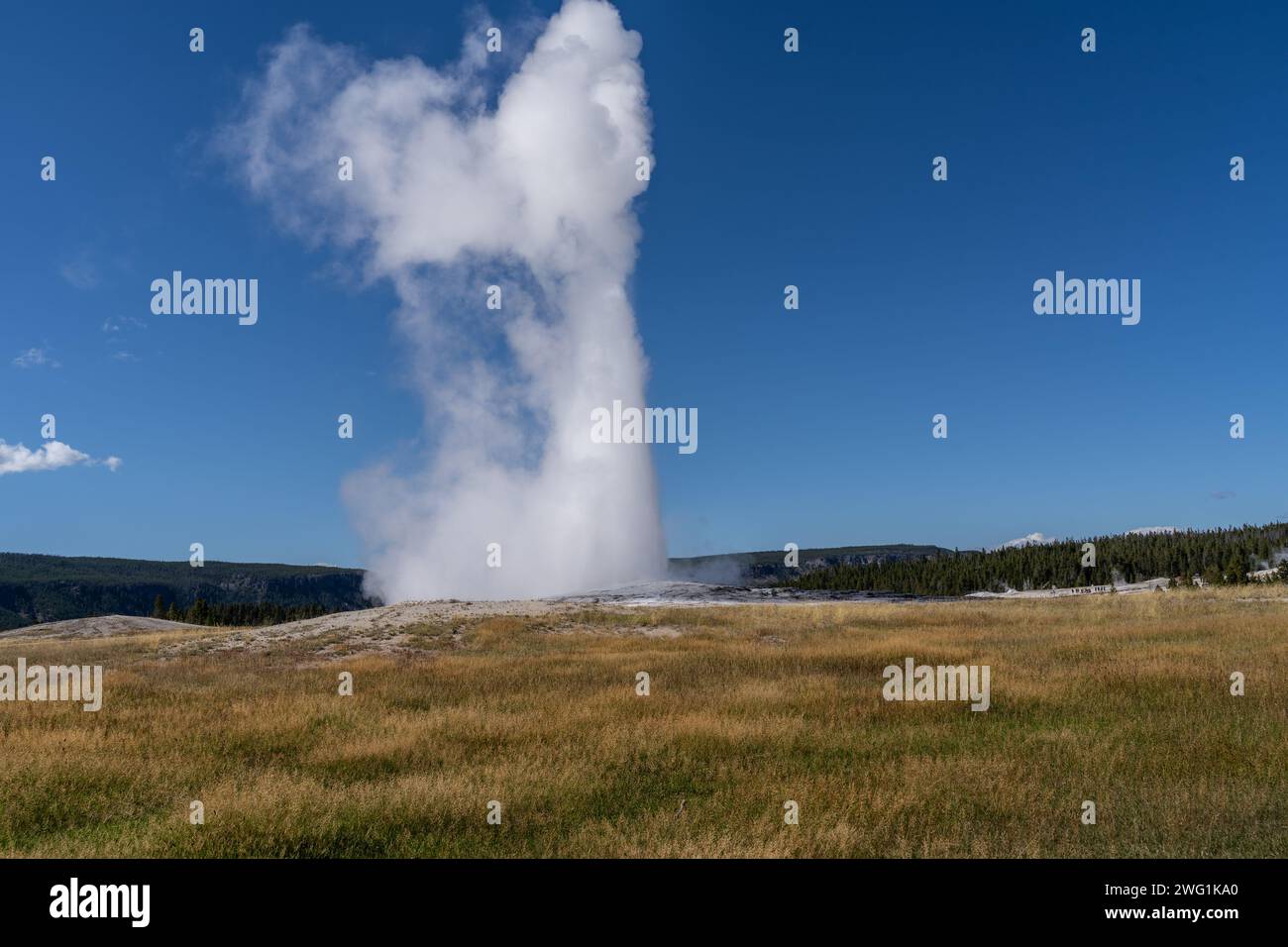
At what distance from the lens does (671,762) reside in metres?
10.5

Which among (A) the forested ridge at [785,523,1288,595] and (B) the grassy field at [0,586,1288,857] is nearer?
(B) the grassy field at [0,586,1288,857]

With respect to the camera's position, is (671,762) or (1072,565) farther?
(1072,565)

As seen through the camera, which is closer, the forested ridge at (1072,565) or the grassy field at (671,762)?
the grassy field at (671,762)

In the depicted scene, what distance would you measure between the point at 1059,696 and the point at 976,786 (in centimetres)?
682

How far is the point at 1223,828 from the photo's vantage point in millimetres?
7492

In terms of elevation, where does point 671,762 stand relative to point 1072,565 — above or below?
above

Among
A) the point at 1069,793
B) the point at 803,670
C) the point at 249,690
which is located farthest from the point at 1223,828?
the point at 249,690

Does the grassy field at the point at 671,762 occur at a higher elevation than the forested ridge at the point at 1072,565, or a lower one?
higher

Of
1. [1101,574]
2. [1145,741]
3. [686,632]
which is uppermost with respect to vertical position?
[1145,741]

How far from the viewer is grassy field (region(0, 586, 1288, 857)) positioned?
24.8 ft

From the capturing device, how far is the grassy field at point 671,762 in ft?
24.8
